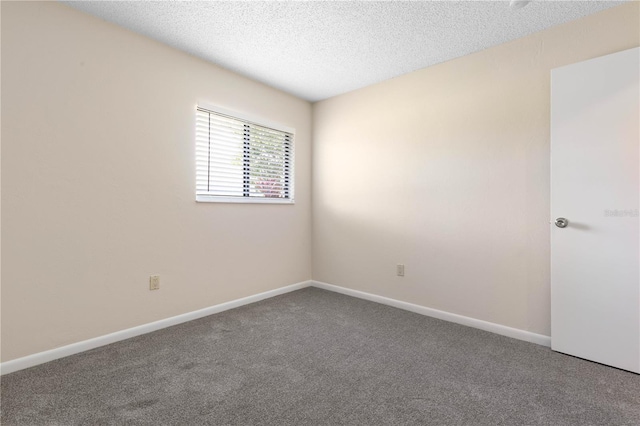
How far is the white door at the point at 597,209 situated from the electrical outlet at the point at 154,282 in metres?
3.14

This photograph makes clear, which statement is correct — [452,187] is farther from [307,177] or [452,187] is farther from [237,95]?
[237,95]

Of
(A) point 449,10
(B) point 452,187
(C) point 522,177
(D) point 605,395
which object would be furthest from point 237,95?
(D) point 605,395

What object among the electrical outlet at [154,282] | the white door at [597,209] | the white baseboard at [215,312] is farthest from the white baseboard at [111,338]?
the white door at [597,209]

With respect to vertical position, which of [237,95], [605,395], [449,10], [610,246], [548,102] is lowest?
[605,395]

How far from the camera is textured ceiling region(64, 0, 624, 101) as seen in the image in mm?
2061

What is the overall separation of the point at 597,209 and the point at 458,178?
1.00 metres

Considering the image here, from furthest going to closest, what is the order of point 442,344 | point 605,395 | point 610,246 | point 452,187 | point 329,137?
point 329,137 → point 452,187 → point 442,344 → point 610,246 → point 605,395

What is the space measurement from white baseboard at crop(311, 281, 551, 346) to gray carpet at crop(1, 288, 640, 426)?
8 cm

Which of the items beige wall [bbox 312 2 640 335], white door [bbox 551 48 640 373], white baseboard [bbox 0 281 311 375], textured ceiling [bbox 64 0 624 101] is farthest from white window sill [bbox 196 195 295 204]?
white door [bbox 551 48 640 373]

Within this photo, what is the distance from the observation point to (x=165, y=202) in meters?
2.59

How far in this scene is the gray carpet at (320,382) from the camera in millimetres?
1482

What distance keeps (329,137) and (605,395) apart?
328cm

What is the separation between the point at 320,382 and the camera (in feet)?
5.82

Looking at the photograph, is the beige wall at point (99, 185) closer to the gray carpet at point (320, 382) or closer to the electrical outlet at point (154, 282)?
the electrical outlet at point (154, 282)
